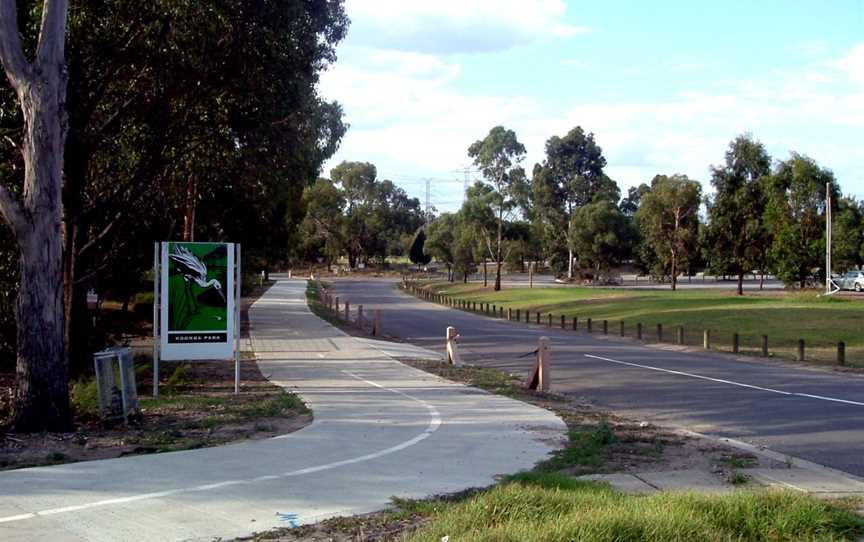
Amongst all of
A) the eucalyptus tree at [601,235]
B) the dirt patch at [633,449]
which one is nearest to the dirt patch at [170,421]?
the dirt patch at [633,449]

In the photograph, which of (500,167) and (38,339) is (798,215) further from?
(38,339)

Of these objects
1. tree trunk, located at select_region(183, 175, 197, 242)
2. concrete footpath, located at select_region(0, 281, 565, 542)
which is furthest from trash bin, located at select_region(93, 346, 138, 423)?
tree trunk, located at select_region(183, 175, 197, 242)

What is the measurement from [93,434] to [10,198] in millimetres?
2887

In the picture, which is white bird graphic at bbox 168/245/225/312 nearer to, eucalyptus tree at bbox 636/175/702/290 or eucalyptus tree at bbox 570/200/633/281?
eucalyptus tree at bbox 636/175/702/290

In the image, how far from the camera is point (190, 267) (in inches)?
560

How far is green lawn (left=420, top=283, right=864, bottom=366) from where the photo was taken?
31797 mm

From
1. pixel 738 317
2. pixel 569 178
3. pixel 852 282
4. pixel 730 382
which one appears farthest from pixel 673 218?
pixel 730 382

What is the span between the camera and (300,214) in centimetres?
3869

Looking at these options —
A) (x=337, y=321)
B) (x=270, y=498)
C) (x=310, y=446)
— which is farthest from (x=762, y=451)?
(x=337, y=321)

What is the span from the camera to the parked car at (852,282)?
216 feet

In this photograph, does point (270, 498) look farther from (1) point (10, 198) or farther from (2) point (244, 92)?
(2) point (244, 92)


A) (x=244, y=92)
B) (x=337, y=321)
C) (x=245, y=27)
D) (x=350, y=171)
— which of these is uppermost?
(x=350, y=171)

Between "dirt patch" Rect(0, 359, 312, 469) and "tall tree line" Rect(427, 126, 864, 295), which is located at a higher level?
"tall tree line" Rect(427, 126, 864, 295)

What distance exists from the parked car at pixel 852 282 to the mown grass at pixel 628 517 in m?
64.1
